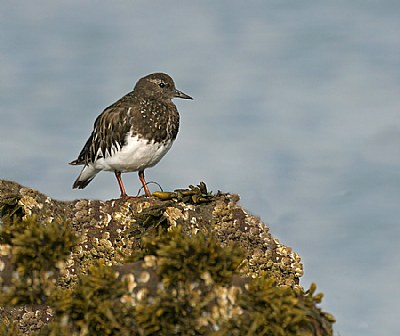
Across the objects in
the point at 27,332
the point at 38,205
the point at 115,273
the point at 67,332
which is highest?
the point at 38,205

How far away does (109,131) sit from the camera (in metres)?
16.5

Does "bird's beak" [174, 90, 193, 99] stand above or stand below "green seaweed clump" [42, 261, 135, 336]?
above

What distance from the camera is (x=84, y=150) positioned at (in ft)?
59.0

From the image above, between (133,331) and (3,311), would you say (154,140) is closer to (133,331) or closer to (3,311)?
(3,311)

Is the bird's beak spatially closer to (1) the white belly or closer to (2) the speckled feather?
(2) the speckled feather

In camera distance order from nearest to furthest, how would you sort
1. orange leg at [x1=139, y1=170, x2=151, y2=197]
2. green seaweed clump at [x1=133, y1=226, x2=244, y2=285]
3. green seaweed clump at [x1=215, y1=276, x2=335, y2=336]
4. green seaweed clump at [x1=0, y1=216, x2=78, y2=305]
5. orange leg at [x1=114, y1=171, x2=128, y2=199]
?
green seaweed clump at [x1=215, y1=276, x2=335, y2=336]
green seaweed clump at [x1=133, y1=226, x2=244, y2=285]
green seaweed clump at [x1=0, y1=216, x2=78, y2=305]
orange leg at [x1=114, y1=171, x2=128, y2=199]
orange leg at [x1=139, y1=170, x2=151, y2=197]

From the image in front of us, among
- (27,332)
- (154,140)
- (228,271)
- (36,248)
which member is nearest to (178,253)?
(228,271)

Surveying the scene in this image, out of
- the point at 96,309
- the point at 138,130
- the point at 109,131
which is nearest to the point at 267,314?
the point at 96,309

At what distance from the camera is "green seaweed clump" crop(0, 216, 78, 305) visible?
909 cm

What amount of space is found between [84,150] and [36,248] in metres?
8.98

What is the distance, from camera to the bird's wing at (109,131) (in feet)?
53.1

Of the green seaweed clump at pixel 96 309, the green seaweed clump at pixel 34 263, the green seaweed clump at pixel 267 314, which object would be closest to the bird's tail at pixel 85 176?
the green seaweed clump at pixel 34 263

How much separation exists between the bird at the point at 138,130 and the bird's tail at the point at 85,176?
0.13 metres

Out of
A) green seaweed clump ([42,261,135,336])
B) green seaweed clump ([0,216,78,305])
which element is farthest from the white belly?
green seaweed clump ([42,261,135,336])
